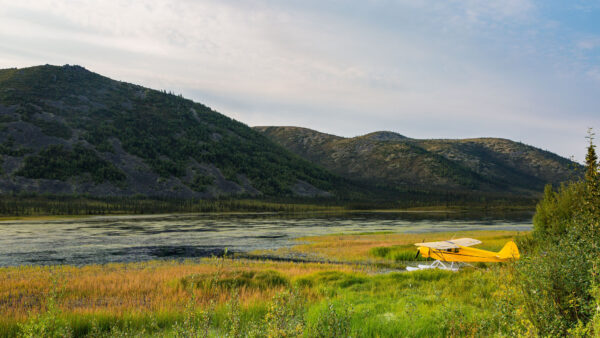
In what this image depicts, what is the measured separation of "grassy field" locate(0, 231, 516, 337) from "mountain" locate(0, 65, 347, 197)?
106902 millimetres

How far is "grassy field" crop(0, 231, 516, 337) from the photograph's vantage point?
707 centimetres

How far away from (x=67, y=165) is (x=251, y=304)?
131581mm

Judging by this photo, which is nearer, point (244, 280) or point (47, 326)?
point (47, 326)

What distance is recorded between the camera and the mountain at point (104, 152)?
115938 millimetres

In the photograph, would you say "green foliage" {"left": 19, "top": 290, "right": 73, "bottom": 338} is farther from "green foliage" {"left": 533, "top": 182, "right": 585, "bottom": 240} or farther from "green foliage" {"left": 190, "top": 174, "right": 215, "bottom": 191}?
"green foliage" {"left": 190, "top": 174, "right": 215, "bottom": 191}

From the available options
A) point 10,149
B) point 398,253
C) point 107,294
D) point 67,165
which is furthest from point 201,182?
point 107,294

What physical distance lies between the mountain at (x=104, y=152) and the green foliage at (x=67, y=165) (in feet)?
0.88

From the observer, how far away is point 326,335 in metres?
6.59

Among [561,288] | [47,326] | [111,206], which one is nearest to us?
[47,326]

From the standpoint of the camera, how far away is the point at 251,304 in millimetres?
11930

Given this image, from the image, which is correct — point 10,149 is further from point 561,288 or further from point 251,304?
point 561,288

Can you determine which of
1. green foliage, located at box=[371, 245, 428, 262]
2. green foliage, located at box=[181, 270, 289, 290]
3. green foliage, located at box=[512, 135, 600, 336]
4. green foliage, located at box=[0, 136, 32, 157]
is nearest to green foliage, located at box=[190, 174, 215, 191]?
green foliage, located at box=[0, 136, 32, 157]

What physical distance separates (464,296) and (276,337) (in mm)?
10060

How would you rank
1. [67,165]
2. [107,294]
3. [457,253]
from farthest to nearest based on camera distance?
[67,165] < [457,253] < [107,294]
